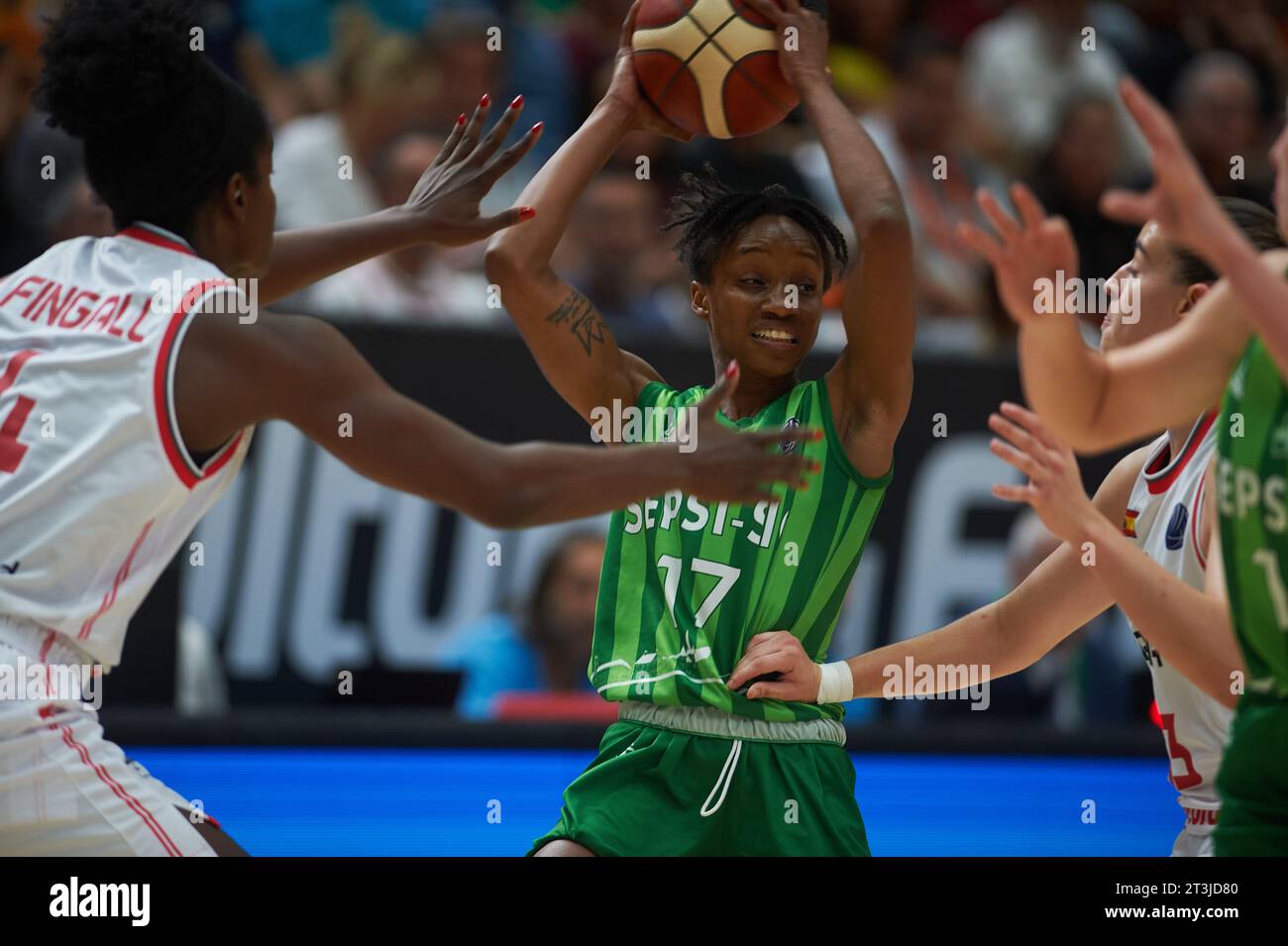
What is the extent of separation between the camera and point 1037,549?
820 cm

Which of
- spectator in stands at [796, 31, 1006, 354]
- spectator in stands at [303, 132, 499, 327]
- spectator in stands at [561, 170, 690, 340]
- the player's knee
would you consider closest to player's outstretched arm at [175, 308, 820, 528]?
the player's knee

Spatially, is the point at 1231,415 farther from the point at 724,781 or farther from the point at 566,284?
the point at 566,284

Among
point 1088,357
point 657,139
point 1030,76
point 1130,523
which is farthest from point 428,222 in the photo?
point 1030,76

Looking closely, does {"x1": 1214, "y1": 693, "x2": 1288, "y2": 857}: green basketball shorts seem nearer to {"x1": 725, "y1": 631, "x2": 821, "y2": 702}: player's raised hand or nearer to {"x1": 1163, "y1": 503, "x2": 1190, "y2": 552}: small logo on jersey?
{"x1": 1163, "y1": 503, "x2": 1190, "y2": 552}: small logo on jersey

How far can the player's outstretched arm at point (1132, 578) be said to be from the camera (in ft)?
Result: 11.9

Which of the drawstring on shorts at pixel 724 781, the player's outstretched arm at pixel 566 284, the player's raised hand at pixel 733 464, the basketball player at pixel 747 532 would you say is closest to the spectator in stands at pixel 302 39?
the player's outstretched arm at pixel 566 284

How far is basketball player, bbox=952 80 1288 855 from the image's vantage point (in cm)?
329

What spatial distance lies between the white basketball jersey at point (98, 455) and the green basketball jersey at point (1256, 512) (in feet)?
6.73

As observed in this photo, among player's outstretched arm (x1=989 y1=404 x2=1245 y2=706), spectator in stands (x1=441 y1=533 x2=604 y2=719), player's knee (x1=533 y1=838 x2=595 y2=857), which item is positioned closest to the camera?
player's outstretched arm (x1=989 y1=404 x2=1245 y2=706)

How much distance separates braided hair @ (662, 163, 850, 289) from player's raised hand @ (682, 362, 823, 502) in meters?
0.99
